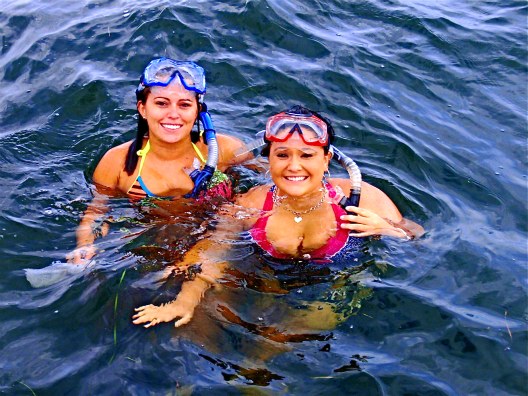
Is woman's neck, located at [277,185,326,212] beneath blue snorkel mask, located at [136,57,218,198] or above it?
beneath

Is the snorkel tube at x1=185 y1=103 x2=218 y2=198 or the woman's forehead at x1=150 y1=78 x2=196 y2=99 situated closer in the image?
the woman's forehead at x1=150 y1=78 x2=196 y2=99

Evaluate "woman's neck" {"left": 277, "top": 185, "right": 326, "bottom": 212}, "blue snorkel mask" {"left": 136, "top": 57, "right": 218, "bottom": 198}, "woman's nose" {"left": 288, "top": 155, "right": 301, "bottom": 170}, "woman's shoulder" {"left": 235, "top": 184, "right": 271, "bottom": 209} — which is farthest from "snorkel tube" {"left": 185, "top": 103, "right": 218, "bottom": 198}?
"woman's nose" {"left": 288, "top": 155, "right": 301, "bottom": 170}

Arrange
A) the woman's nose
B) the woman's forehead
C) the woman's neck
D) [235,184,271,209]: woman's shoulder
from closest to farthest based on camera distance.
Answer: the woman's nose → the woman's neck → [235,184,271,209]: woman's shoulder → the woman's forehead

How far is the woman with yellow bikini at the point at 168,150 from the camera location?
5.52 meters

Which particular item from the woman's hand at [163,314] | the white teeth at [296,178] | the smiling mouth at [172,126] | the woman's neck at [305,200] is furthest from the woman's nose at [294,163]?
the smiling mouth at [172,126]

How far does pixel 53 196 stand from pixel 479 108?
485 cm

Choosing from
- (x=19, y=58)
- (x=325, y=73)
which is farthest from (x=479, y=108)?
(x=19, y=58)

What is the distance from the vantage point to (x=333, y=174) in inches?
258

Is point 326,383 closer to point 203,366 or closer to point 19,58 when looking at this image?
point 203,366

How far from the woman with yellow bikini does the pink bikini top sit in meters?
0.67

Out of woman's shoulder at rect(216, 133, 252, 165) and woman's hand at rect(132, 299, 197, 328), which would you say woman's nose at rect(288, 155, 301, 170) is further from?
woman's shoulder at rect(216, 133, 252, 165)

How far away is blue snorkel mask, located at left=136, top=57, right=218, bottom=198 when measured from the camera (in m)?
5.51

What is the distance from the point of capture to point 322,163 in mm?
4820

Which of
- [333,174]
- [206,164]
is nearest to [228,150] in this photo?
[206,164]
